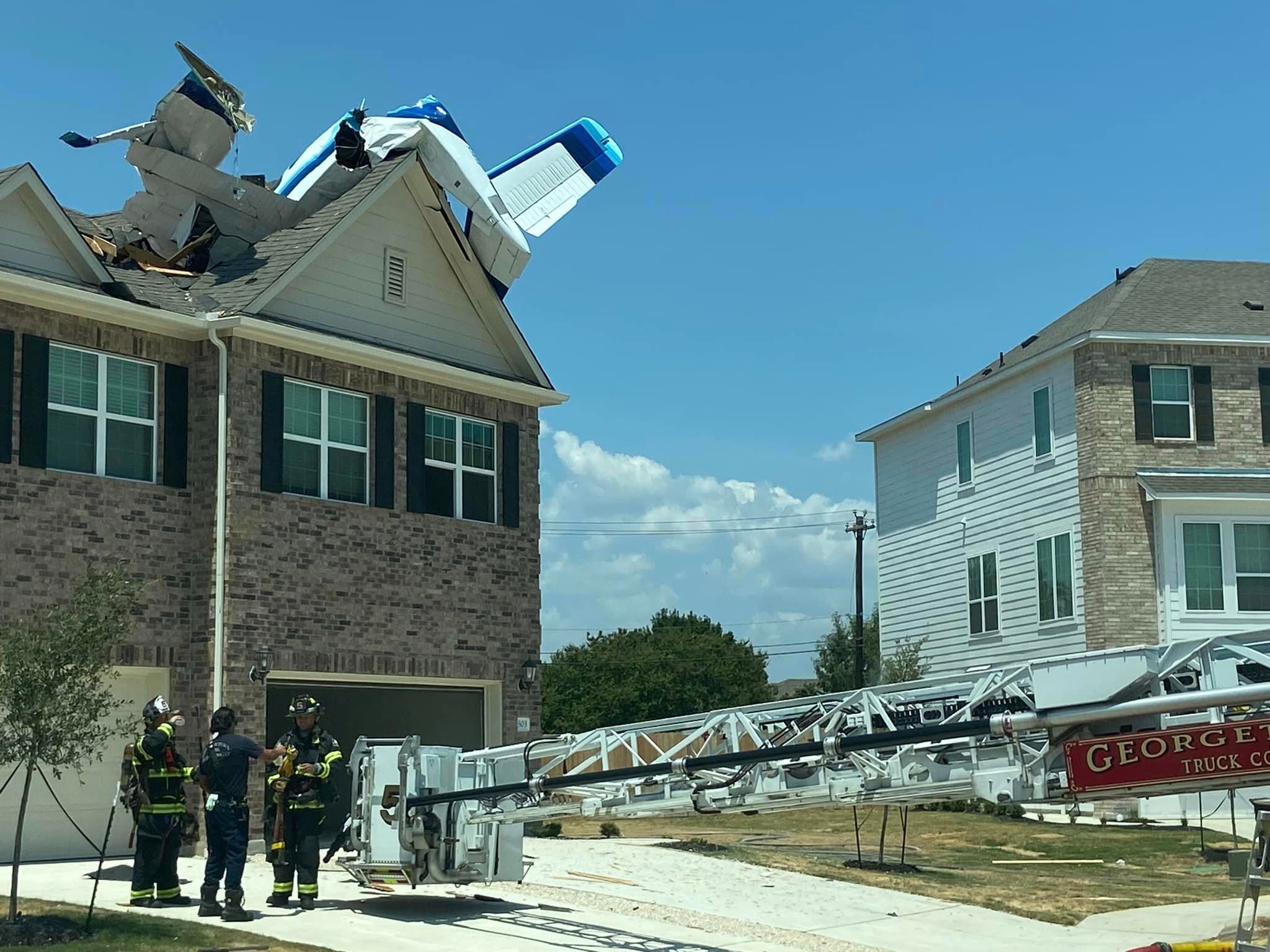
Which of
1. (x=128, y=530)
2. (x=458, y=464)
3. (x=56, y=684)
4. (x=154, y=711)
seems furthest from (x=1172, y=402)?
(x=56, y=684)

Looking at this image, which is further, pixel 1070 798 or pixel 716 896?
pixel 716 896

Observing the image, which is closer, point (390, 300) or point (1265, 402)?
point (390, 300)

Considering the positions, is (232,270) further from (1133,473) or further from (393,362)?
(1133,473)

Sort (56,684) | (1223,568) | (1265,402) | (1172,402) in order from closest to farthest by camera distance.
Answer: (56,684), (1223,568), (1172,402), (1265,402)

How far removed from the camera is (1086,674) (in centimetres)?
998

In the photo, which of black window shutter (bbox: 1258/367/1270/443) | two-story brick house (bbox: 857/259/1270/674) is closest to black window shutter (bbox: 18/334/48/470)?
two-story brick house (bbox: 857/259/1270/674)

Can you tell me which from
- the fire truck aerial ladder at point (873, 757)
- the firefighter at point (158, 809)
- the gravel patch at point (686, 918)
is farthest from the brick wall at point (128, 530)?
the fire truck aerial ladder at point (873, 757)

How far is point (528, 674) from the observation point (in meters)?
22.7

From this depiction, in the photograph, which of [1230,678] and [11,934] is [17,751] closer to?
[11,934]

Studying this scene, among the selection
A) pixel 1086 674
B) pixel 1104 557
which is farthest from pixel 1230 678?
pixel 1104 557

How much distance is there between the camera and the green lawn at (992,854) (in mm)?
16719

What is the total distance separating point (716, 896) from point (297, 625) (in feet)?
22.1

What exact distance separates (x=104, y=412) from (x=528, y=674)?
Answer: 7.26m

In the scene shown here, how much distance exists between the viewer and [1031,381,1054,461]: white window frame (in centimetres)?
3031
